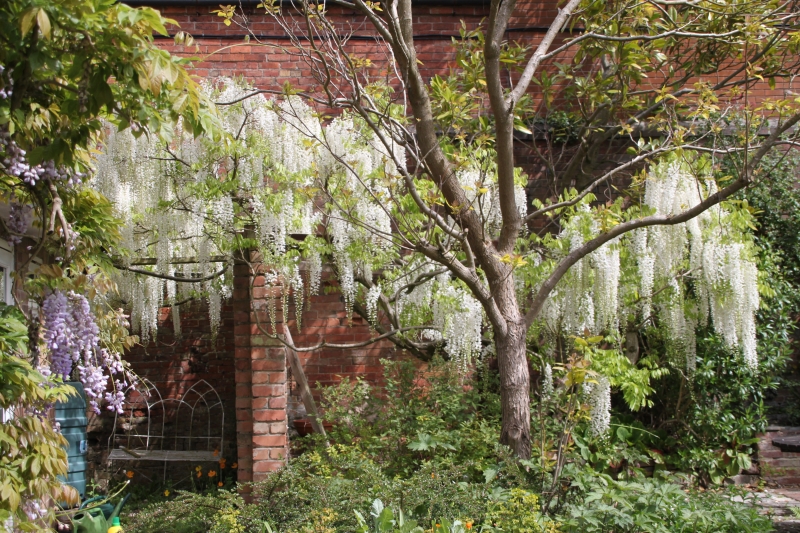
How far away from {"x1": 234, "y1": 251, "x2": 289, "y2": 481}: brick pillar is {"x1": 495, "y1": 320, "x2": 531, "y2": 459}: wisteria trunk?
139 centimetres

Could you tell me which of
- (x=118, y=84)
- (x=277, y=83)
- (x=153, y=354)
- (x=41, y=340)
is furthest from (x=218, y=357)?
(x=118, y=84)

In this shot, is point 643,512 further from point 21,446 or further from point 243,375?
point 21,446

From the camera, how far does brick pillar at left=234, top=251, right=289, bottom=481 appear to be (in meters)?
4.44

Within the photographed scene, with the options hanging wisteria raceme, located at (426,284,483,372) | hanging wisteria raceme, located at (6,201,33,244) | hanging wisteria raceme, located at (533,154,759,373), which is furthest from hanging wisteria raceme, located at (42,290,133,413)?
hanging wisteria raceme, located at (533,154,759,373)

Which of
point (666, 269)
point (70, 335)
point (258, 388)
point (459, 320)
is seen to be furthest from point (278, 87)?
point (70, 335)

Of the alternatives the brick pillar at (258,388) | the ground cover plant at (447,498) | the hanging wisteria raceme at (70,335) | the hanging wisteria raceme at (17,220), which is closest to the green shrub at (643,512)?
the ground cover plant at (447,498)

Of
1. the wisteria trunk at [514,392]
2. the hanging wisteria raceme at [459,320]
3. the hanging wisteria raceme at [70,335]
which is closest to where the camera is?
the hanging wisteria raceme at [70,335]

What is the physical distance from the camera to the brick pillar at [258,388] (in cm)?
444

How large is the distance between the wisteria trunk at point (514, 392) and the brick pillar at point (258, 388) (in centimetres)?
139

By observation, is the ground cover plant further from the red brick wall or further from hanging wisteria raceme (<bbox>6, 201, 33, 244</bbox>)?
the red brick wall

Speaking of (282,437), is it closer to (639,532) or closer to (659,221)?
(639,532)

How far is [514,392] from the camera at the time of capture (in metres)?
3.94

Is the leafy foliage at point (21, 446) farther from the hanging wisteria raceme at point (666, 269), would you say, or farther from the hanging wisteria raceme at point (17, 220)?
the hanging wisteria raceme at point (666, 269)

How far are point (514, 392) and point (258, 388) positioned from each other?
159cm
